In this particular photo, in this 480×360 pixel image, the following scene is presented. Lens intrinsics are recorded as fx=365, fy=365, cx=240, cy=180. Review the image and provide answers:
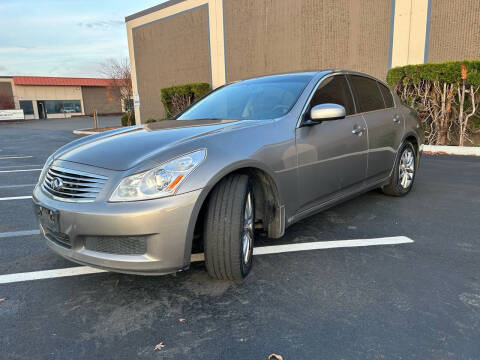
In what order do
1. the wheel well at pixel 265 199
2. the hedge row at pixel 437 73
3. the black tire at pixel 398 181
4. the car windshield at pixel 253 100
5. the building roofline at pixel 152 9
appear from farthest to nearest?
the building roofline at pixel 152 9 < the hedge row at pixel 437 73 < the black tire at pixel 398 181 < the car windshield at pixel 253 100 < the wheel well at pixel 265 199

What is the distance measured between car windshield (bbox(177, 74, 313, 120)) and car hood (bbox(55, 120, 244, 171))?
350 millimetres

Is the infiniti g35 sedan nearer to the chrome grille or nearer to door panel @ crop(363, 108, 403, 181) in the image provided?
the chrome grille

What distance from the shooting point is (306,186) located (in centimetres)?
311

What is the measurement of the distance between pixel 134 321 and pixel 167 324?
21 centimetres

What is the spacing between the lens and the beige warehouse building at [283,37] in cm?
1079

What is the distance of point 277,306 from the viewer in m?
A: 2.37

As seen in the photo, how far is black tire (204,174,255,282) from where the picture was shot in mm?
2402

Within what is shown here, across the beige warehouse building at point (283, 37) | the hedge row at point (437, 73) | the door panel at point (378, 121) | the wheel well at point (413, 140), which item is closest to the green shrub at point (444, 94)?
the hedge row at point (437, 73)

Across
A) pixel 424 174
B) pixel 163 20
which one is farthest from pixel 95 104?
pixel 424 174

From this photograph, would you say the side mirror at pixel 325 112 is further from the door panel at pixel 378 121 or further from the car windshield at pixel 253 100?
the door panel at pixel 378 121

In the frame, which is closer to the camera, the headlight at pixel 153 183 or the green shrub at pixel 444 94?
the headlight at pixel 153 183

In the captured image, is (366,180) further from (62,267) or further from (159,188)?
(62,267)

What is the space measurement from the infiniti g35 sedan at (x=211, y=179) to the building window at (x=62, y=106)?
5296cm

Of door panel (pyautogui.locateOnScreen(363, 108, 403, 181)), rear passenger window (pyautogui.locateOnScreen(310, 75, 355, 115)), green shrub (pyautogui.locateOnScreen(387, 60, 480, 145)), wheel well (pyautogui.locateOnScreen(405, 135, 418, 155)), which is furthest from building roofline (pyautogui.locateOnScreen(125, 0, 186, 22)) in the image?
rear passenger window (pyautogui.locateOnScreen(310, 75, 355, 115))
